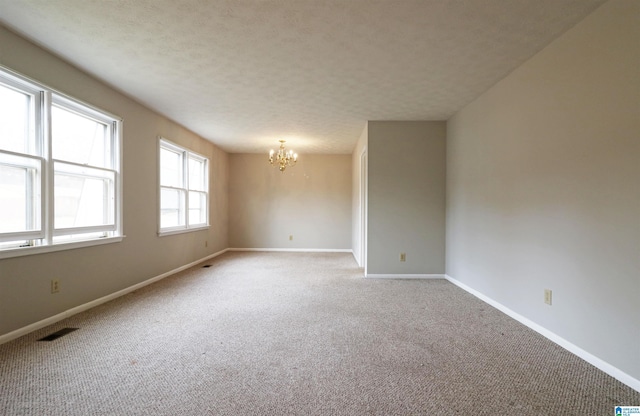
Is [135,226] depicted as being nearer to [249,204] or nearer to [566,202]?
[249,204]

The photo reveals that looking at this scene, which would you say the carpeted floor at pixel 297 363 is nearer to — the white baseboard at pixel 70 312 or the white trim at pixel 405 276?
the white baseboard at pixel 70 312

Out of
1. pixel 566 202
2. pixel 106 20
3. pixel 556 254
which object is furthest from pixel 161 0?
pixel 556 254

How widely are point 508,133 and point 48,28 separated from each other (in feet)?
14.2

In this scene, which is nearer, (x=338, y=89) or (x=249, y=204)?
(x=338, y=89)

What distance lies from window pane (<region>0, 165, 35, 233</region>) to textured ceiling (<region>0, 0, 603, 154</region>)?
3.81 feet

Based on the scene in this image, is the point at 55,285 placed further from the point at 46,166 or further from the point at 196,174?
the point at 196,174

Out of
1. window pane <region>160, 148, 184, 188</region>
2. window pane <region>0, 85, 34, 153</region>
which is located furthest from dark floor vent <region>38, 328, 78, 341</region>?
window pane <region>160, 148, 184, 188</region>

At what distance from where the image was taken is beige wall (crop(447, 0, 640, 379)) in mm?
1821

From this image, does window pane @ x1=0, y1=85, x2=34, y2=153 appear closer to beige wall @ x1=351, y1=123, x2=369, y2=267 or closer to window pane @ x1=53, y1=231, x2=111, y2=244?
window pane @ x1=53, y1=231, x2=111, y2=244

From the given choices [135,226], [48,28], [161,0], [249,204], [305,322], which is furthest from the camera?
[249,204]

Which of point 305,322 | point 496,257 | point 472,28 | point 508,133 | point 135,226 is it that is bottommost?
point 305,322

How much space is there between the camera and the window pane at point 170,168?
4.61 meters

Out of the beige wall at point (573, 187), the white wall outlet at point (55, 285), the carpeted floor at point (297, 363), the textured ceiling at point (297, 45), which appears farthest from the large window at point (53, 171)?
the beige wall at point (573, 187)

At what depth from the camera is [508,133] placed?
9.91ft
